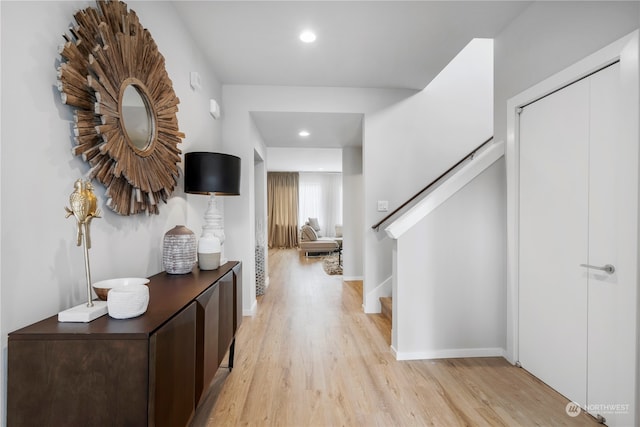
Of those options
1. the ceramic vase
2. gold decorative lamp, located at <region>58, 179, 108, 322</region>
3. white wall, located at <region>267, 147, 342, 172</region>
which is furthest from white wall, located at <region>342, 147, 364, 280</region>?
gold decorative lamp, located at <region>58, 179, 108, 322</region>

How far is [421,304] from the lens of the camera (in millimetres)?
2395

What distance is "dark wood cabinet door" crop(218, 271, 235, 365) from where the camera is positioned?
1.74 meters

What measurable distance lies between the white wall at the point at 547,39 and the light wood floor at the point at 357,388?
0.53 metres

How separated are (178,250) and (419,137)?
304 centimetres

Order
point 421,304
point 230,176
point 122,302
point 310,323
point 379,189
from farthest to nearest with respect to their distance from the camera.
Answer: point 379,189 < point 310,323 < point 421,304 < point 230,176 < point 122,302

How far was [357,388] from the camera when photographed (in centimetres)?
200

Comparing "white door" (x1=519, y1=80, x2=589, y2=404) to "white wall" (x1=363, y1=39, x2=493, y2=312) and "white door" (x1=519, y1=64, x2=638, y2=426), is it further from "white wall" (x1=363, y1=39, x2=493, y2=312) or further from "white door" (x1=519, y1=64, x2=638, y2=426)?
"white wall" (x1=363, y1=39, x2=493, y2=312)

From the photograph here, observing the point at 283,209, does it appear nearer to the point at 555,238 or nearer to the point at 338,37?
the point at 338,37

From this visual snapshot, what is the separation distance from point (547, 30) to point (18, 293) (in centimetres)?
306

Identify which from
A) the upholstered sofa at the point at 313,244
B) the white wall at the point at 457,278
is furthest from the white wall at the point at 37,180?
the upholstered sofa at the point at 313,244

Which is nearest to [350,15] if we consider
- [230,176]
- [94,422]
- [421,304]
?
[230,176]

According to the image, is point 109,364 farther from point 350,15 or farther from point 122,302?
point 350,15

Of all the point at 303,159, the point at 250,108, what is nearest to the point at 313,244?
the point at 303,159

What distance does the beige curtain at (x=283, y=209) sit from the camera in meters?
10.1
